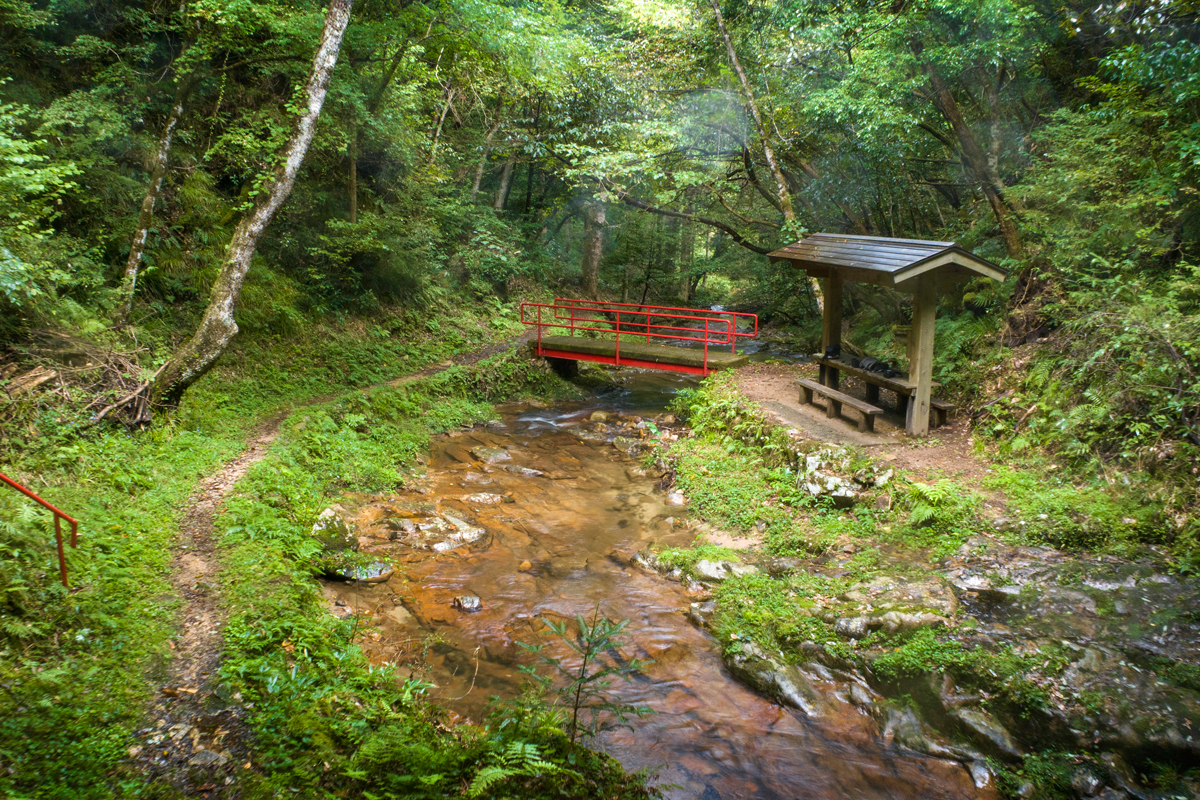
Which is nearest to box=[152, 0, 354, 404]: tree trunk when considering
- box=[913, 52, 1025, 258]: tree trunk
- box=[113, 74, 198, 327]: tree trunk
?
box=[113, 74, 198, 327]: tree trunk

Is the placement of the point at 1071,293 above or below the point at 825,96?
below

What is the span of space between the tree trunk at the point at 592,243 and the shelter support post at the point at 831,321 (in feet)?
39.3

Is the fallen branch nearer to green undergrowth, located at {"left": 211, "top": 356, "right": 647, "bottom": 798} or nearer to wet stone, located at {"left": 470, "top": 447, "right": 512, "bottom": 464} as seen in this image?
wet stone, located at {"left": 470, "top": 447, "right": 512, "bottom": 464}

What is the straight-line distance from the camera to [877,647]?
594cm

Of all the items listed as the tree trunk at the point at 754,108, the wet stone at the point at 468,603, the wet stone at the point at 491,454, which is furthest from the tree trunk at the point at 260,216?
the tree trunk at the point at 754,108

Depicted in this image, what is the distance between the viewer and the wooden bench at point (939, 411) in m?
9.92

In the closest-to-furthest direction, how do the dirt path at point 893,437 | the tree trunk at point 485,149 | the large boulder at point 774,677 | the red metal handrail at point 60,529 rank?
the red metal handrail at point 60,529 → the large boulder at point 774,677 → the dirt path at point 893,437 → the tree trunk at point 485,149

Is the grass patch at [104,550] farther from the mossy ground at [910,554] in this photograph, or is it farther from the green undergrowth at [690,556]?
the mossy ground at [910,554]

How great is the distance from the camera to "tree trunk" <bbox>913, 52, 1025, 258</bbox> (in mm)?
11383

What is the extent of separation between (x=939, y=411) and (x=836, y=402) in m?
1.89

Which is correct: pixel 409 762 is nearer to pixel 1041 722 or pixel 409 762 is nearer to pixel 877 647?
pixel 877 647

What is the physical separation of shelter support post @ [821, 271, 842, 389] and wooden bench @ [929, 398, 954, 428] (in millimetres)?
2339

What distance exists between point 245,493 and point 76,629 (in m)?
2.92

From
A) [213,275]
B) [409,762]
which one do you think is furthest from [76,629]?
[213,275]
